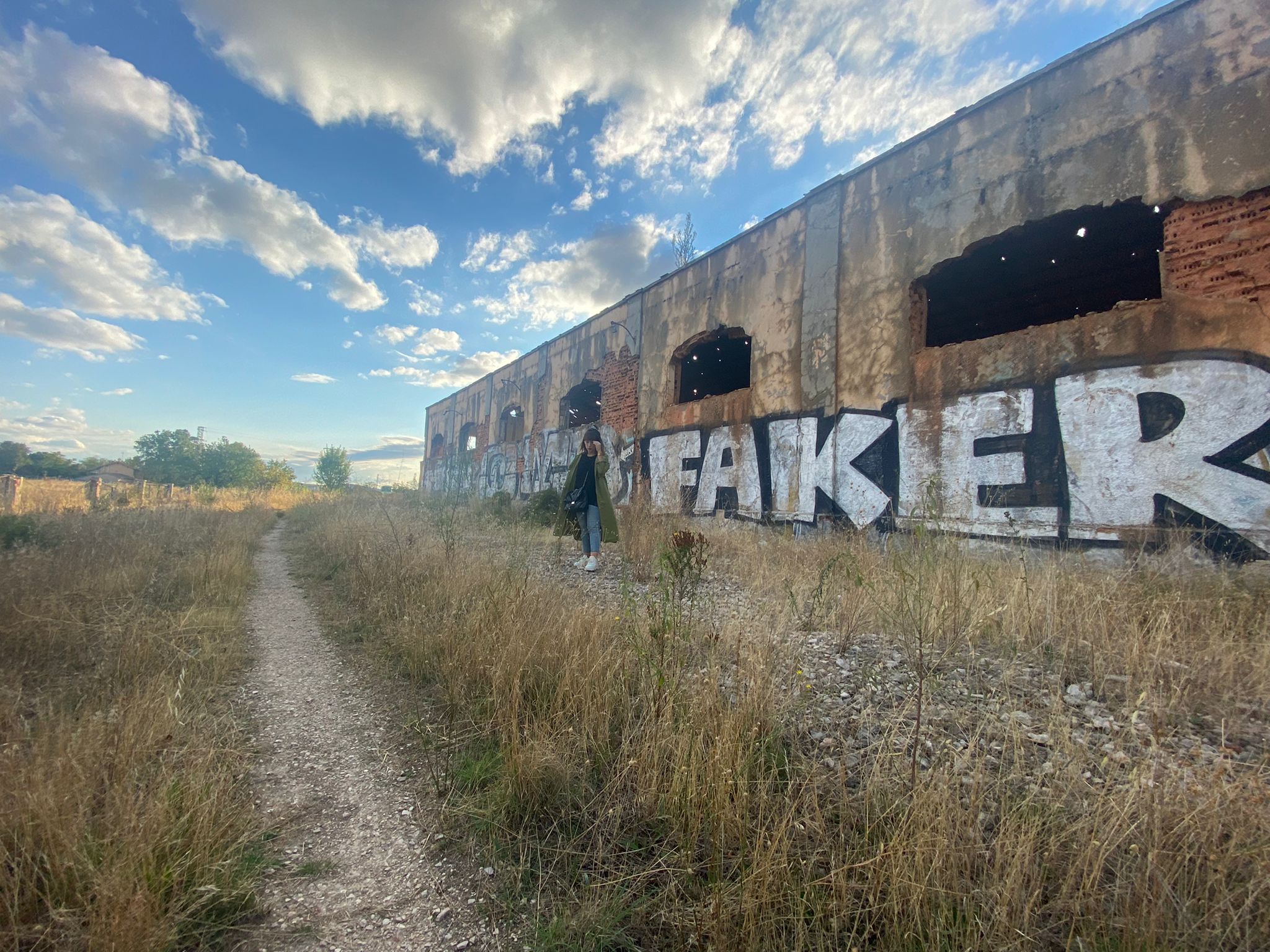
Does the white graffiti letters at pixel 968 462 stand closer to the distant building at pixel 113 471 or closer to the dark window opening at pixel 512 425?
the dark window opening at pixel 512 425

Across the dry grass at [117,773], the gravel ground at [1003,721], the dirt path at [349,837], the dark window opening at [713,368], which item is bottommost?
the dirt path at [349,837]

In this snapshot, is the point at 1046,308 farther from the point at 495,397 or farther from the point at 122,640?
the point at 495,397

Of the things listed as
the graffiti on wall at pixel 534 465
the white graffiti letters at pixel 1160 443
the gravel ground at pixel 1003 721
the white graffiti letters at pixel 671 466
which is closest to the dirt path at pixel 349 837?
the gravel ground at pixel 1003 721

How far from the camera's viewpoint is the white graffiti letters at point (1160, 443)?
13.7 feet

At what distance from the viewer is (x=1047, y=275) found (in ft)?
24.5

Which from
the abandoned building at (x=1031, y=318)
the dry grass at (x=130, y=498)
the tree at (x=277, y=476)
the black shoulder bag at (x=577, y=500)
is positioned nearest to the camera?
the abandoned building at (x=1031, y=318)

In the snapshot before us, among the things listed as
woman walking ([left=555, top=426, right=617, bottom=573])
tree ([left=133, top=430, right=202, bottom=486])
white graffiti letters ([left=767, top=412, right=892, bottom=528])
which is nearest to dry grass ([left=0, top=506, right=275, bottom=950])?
woman walking ([left=555, top=426, right=617, bottom=573])

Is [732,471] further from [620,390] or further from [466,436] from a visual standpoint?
[466,436]

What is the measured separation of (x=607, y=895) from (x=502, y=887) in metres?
0.37

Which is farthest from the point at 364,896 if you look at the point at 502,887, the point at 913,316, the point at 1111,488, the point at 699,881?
the point at 913,316

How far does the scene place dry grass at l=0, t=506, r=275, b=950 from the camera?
53.5 inches

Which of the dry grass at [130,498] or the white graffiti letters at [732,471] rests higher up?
the white graffiti letters at [732,471]

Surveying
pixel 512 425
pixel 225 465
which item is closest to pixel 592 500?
pixel 512 425

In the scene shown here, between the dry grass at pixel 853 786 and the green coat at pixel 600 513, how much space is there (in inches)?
115
